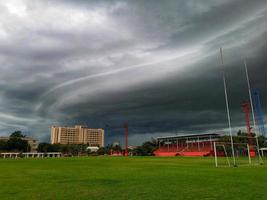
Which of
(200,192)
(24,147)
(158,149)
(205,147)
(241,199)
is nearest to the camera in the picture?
(241,199)

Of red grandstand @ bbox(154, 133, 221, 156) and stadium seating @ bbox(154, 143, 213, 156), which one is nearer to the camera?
stadium seating @ bbox(154, 143, 213, 156)

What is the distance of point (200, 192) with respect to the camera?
14102mm

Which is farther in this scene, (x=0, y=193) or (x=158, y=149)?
(x=158, y=149)

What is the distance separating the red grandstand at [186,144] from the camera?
5734 inches

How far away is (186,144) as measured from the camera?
163 m

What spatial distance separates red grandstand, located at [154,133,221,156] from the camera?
5734 inches

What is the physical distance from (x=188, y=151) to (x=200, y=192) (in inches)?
5581

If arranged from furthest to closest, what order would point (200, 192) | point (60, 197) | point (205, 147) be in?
point (205, 147)
point (200, 192)
point (60, 197)

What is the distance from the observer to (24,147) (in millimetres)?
188500

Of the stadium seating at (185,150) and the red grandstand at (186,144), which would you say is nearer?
the stadium seating at (185,150)

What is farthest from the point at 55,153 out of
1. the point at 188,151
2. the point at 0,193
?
the point at 0,193

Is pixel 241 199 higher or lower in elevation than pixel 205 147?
lower

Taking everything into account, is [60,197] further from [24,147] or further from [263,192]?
[24,147]

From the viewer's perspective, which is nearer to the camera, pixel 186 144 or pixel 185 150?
pixel 185 150
